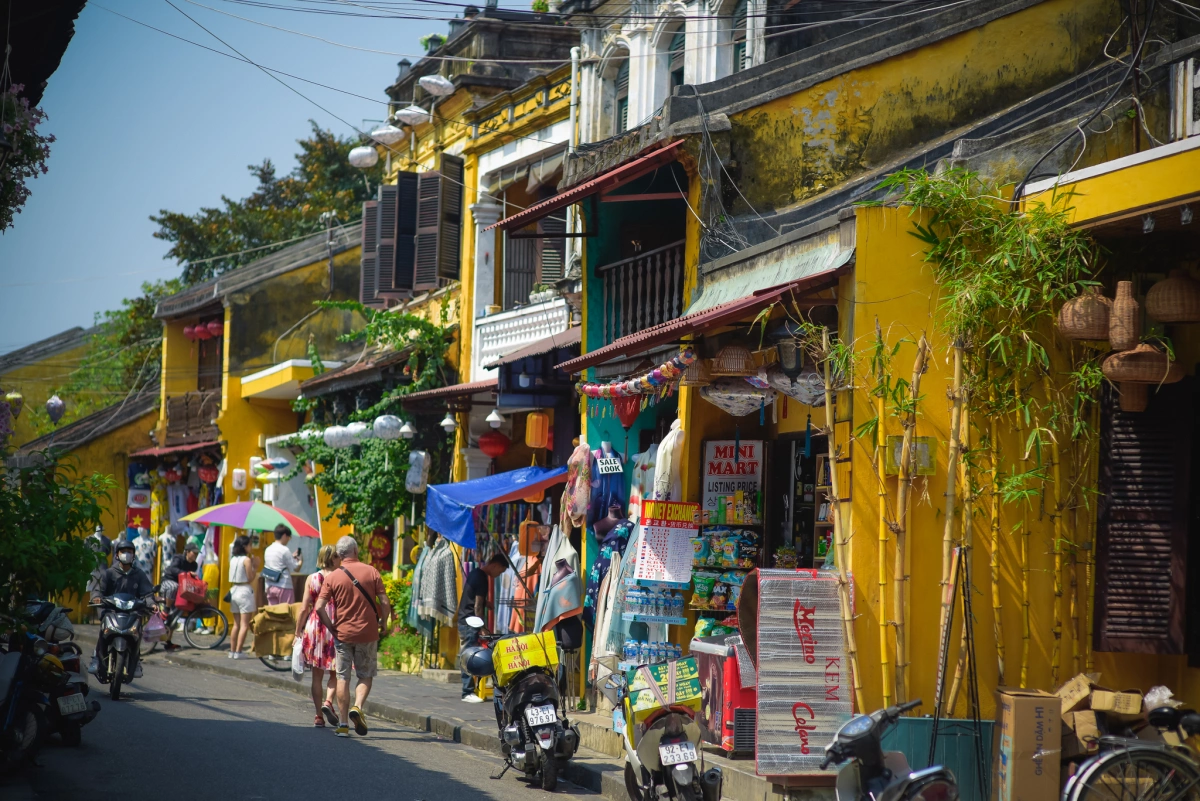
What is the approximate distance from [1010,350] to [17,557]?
21.3ft

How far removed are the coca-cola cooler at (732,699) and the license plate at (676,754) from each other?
1.39 m

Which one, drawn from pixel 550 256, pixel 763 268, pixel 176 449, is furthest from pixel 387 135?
pixel 176 449

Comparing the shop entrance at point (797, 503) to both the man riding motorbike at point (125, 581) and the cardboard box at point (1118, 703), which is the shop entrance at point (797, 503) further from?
the man riding motorbike at point (125, 581)

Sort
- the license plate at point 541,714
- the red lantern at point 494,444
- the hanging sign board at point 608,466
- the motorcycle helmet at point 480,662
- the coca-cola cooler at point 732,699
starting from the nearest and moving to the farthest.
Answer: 1. the coca-cola cooler at point 732,699
2. the license plate at point 541,714
3. the motorcycle helmet at point 480,662
4. the hanging sign board at point 608,466
5. the red lantern at point 494,444

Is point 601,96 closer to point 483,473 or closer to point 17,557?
point 483,473

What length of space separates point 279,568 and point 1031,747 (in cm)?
1450

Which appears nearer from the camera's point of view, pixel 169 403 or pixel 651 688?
pixel 651 688

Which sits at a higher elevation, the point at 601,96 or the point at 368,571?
the point at 601,96

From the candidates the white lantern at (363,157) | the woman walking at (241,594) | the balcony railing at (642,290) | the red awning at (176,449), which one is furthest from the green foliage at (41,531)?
the red awning at (176,449)

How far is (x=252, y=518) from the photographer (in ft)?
68.1

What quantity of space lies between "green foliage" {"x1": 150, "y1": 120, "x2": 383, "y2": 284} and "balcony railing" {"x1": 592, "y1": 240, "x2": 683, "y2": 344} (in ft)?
66.6

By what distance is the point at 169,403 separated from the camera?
3061 cm

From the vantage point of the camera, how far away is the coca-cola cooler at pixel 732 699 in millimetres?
10094

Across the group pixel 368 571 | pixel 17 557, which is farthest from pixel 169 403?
pixel 17 557
